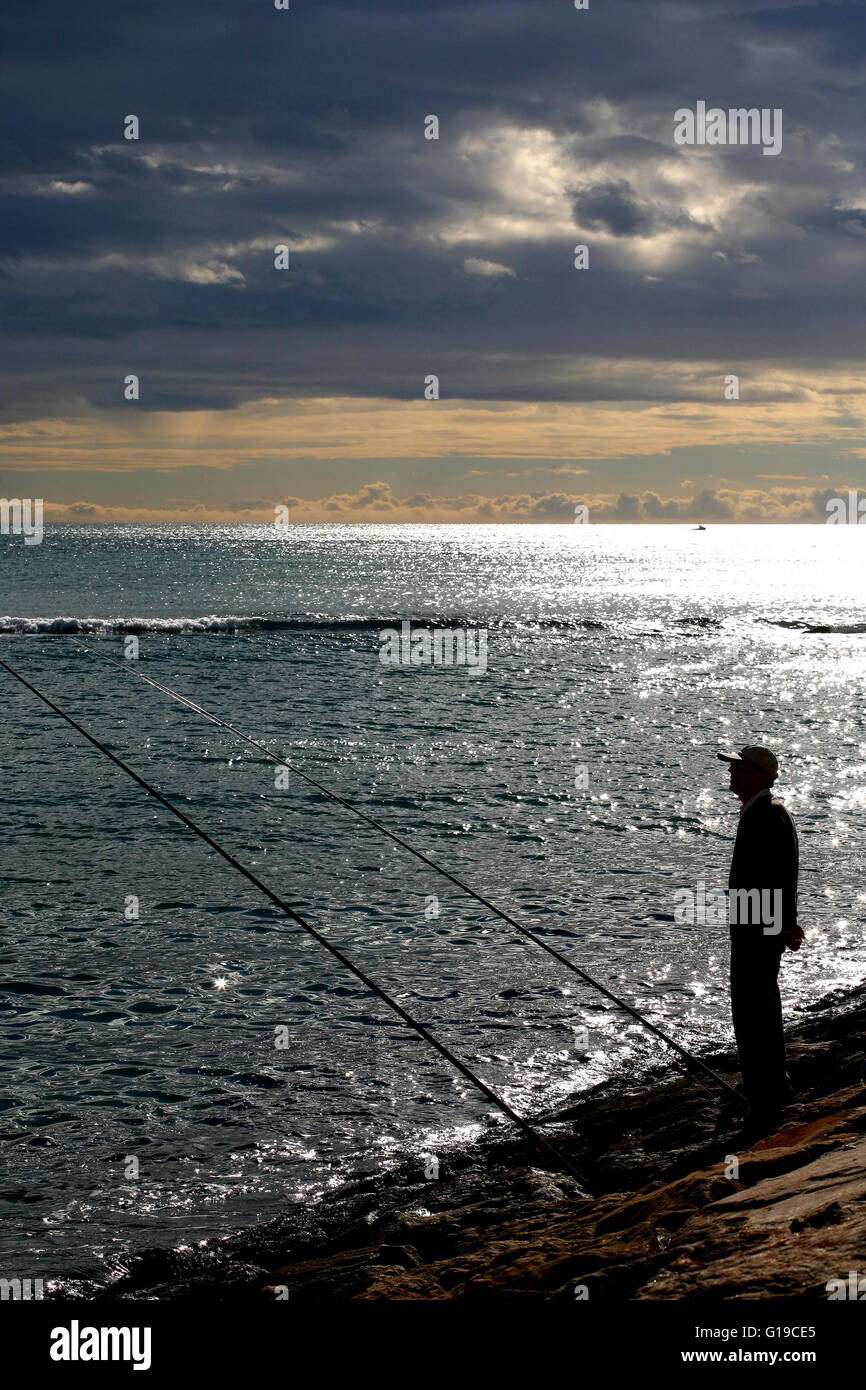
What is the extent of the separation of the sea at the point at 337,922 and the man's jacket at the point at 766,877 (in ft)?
8.40

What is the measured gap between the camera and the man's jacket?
268 inches

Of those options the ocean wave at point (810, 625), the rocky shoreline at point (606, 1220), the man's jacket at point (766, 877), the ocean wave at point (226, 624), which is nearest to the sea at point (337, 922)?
the rocky shoreline at point (606, 1220)

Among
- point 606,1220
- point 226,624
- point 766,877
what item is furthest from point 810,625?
point 606,1220

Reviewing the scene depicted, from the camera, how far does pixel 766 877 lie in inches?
270

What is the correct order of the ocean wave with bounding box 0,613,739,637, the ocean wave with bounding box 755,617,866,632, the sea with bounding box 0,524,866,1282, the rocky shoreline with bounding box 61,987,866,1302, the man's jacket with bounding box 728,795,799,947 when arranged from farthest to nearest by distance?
the ocean wave with bounding box 755,617,866,632
the ocean wave with bounding box 0,613,739,637
the sea with bounding box 0,524,866,1282
the man's jacket with bounding box 728,795,799,947
the rocky shoreline with bounding box 61,987,866,1302

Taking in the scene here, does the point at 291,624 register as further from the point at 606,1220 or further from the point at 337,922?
the point at 606,1220

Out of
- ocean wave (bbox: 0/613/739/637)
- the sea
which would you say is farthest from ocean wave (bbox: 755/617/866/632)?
the sea

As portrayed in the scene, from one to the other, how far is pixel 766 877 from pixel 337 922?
703cm

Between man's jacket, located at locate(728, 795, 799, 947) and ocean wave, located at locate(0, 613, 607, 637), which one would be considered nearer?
man's jacket, located at locate(728, 795, 799, 947)

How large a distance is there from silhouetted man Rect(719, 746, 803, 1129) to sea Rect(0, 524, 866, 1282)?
2.01 m

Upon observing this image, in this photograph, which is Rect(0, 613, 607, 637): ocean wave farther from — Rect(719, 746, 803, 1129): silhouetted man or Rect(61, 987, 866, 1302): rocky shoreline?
Rect(719, 746, 803, 1129): silhouetted man

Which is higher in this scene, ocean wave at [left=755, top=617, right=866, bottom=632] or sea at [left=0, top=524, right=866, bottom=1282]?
ocean wave at [left=755, top=617, right=866, bottom=632]
